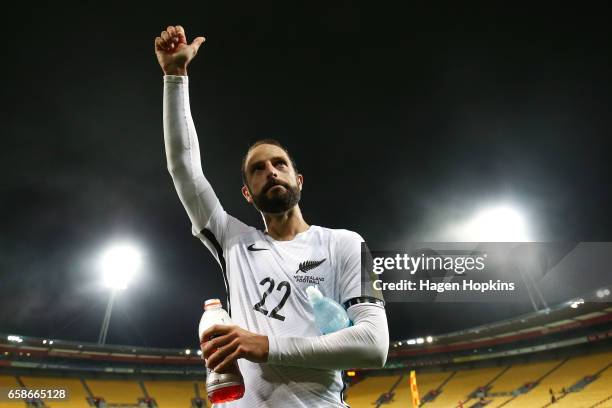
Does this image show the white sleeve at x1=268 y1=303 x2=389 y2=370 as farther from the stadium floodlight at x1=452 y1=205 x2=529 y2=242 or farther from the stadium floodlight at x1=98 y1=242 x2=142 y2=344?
the stadium floodlight at x1=98 y1=242 x2=142 y2=344

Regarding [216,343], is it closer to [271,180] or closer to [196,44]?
[271,180]

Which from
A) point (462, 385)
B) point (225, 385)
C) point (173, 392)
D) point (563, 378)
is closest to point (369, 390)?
point (462, 385)

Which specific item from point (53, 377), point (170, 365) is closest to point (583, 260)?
point (170, 365)

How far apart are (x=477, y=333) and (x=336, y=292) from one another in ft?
113

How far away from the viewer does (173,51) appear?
272 cm

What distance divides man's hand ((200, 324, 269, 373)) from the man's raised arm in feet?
2.65

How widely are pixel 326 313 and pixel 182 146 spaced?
3.86 feet

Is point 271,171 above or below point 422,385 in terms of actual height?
below

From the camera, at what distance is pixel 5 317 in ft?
117

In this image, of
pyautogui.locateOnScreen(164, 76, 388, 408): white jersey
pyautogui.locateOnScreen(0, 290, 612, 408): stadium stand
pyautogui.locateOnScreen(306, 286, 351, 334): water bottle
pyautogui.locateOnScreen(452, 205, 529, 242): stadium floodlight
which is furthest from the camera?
pyautogui.locateOnScreen(0, 290, 612, 408): stadium stand

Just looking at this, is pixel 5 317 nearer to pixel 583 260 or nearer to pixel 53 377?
pixel 53 377

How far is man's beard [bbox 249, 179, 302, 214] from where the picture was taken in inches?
104

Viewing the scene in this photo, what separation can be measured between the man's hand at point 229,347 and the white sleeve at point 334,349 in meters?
0.06

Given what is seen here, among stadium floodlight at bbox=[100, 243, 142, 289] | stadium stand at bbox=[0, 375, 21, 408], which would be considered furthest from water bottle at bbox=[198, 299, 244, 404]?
stadium stand at bbox=[0, 375, 21, 408]
